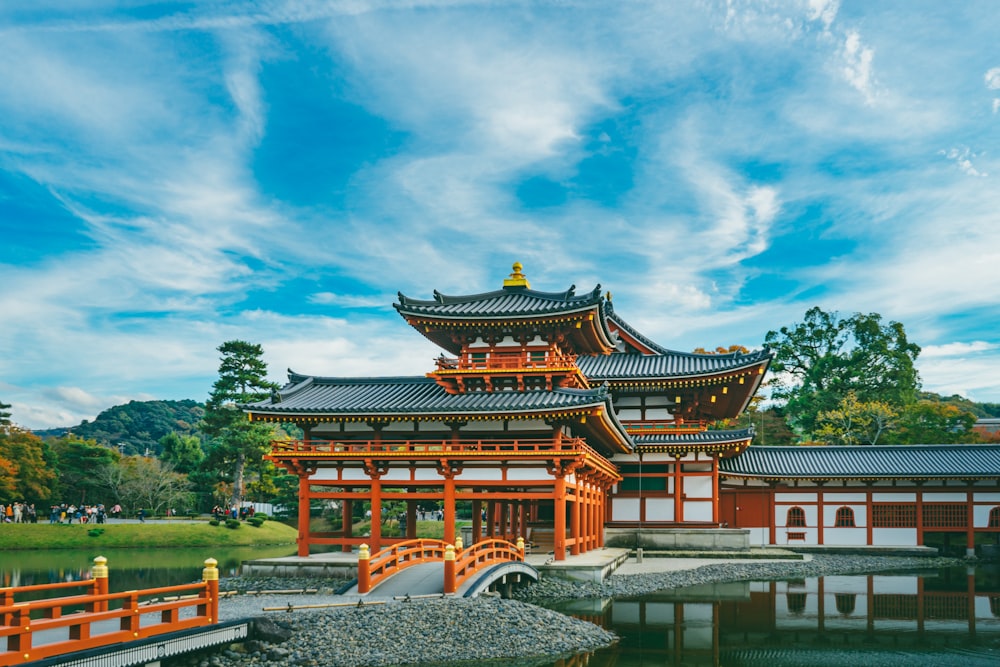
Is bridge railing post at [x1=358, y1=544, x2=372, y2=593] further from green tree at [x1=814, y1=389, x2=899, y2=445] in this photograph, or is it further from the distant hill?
the distant hill

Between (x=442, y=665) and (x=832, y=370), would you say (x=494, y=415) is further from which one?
(x=832, y=370)

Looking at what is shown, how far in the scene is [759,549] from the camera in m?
41.4

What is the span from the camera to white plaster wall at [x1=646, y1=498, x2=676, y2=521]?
42031 millimetres

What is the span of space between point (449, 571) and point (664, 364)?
23.2 metres

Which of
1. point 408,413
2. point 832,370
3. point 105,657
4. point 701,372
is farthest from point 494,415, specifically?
point 832,370

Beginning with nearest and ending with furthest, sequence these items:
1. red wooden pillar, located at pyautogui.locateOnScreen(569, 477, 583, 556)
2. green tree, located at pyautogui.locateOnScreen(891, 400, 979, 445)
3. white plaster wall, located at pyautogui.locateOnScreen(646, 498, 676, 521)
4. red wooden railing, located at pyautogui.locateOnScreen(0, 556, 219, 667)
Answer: red wooden railing, located at pyautogui.locateOnScreen(0, 556, 219, 667), red wooden pillar, located at pyautogui.locateOnScreen(569, 477, 583, 556), white plaster wall, located at pyautogui.locateOnScreen(646, 498, 676, 521), green tree, located at pyautogui.locateOnScreen(891, 400, 979, 445)

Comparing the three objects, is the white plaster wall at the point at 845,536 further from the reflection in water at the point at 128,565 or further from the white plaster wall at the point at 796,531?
the reflection in water at the point at 128,565

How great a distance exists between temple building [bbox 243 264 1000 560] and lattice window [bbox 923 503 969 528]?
0.15 metres

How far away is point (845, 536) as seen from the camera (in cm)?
4578

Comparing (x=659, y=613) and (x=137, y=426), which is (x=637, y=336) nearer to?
(x=659, y=613)

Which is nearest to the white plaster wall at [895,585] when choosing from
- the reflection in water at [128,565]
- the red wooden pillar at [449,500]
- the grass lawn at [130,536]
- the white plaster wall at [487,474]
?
the white plaster wall at [487,474]

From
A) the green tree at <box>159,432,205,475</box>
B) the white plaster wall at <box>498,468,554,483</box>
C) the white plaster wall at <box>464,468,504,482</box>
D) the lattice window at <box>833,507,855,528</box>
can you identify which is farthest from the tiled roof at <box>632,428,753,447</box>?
the green tree at <box>159,432,205,475</box>

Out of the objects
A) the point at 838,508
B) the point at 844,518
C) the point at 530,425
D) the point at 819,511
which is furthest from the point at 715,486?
the point at 530,425

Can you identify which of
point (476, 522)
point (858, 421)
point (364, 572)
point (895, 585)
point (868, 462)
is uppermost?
point (858, 421)
